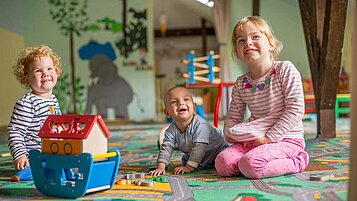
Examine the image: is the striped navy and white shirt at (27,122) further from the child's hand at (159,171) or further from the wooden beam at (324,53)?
the wooden beam at (324,53)

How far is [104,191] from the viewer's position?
1.56 meters

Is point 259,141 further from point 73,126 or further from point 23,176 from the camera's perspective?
point 23,176

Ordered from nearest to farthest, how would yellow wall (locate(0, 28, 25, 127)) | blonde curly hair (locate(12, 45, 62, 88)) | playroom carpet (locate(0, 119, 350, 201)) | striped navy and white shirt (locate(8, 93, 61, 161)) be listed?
playroom carpet (locate(0, 119, 350, 201)) → striped navy and white shirt (locate(8, 93, 61, 161)) → blonde curly hair (locate(12, 45, 62, 88)) → yellow wall (locate(0, 28, 25, 127))

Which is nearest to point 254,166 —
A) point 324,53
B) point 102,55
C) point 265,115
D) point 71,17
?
point 265,115

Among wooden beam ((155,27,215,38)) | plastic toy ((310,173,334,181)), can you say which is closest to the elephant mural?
wooden beam ((155,27,215,38))

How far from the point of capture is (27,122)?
200cm

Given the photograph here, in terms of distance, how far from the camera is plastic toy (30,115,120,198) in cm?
145

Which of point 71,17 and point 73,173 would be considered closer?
point 73,173

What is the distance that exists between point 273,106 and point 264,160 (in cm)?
26

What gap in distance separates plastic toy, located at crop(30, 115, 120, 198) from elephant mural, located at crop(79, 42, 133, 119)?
16.9 feet

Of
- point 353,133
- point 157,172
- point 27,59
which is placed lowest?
point 157,172

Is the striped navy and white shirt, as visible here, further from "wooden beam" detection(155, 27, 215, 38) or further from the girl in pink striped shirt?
"wooden beam" detection(155, 27, 215, 38)

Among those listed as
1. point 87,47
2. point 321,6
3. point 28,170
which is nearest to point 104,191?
point 28,170

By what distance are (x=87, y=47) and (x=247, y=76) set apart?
504 cm
